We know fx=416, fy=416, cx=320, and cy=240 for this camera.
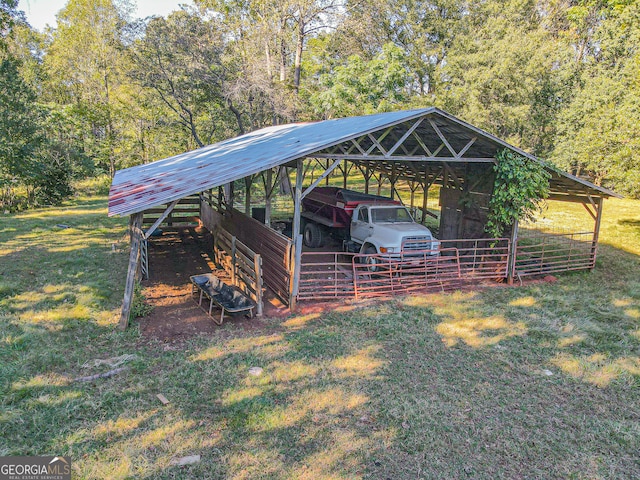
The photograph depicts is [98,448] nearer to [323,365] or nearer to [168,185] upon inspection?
[323,365]

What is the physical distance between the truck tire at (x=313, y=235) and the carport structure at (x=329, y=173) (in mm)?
2823

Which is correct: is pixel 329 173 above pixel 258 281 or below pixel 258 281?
above

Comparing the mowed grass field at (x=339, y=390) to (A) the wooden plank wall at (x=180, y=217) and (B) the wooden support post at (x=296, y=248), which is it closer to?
(B) the wooden support post at (x=296, y=248)

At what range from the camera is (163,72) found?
22688 millimetres

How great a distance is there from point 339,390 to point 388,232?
576cm

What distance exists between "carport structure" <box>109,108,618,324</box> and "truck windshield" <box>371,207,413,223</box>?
154 centimetres

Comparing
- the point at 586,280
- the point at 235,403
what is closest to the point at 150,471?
the point at 235,403

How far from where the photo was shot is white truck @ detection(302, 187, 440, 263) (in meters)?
10.6

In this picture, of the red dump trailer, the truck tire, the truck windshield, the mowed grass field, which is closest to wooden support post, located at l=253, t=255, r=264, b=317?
the mowed grass field

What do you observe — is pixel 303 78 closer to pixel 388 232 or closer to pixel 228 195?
pixel 228 195

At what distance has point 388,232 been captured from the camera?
35.4ft

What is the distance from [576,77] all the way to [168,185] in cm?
3112

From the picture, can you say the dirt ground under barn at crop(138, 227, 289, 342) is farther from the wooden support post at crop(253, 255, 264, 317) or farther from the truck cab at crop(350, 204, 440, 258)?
the truck cab at crop(350, 204, 440, 258)

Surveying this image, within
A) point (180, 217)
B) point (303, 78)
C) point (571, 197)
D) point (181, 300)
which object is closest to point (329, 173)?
point (181, 300)
